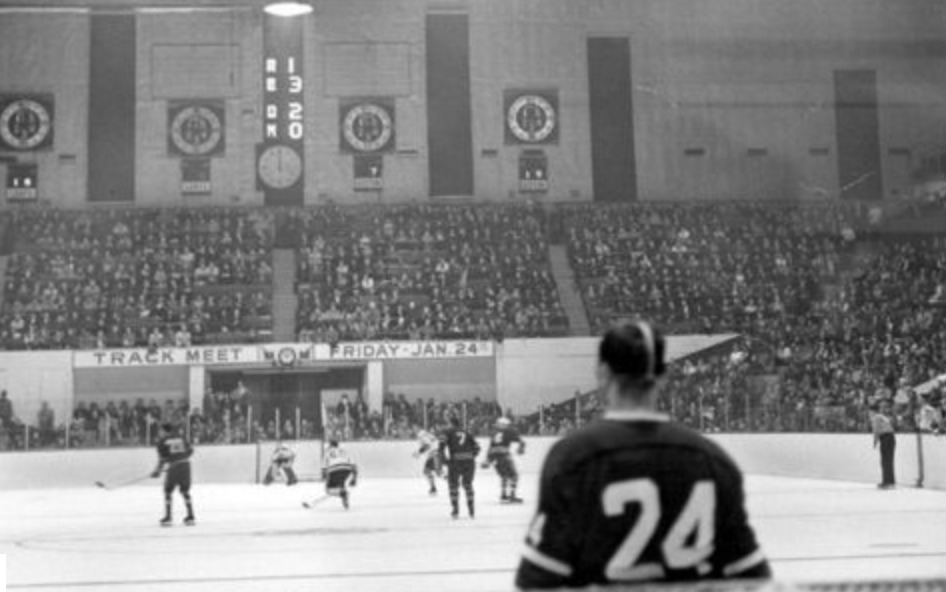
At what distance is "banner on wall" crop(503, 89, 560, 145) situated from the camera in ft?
116

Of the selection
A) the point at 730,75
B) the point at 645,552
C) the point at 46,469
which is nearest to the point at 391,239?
the point at 46,469

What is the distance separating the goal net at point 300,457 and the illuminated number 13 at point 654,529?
83.1 ft

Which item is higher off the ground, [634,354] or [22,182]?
[22,182]

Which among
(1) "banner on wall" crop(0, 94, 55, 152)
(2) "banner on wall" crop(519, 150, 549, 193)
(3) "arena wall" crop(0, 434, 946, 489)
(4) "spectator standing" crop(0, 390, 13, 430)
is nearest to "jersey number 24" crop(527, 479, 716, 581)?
(3) "arena wall" crop(0, 434, 946, 489)

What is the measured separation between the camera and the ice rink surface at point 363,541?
9844 millimetres

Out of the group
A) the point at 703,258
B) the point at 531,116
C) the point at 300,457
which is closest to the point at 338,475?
the point at 300,457

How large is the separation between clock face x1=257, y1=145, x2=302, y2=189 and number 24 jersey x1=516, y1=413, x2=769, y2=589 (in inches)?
1279

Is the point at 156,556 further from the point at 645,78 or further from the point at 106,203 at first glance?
the point at 106,203

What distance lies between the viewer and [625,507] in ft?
9.37

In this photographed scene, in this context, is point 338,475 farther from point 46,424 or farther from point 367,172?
point 367,172

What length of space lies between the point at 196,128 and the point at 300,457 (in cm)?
1139

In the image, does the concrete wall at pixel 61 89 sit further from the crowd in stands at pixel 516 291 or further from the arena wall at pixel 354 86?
the crowd in stands at pixel 516 291

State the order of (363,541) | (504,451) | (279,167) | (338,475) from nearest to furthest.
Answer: (363,541), (338,475), (504,451), (279,167)

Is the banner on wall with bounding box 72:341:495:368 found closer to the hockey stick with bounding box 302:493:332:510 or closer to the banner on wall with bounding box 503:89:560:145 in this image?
the banner on wall with bounding box 503:89:560:145
